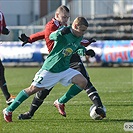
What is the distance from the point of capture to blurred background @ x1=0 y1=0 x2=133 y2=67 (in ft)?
83.5

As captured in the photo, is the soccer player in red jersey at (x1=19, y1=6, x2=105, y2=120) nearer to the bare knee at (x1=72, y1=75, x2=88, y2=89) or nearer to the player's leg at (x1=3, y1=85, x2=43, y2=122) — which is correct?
the player's leg at (x1=3, y1=85, x2=43, y2=122)

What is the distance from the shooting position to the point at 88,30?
31.3m

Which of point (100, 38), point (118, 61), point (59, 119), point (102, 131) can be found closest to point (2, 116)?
point (59, 119)

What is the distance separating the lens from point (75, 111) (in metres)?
9.75

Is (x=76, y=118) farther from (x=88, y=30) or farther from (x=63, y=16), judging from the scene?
(x=88, y=30)

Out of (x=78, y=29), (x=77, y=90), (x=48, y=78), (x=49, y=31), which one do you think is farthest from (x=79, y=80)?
(x=49, y=31)

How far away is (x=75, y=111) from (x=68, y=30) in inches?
85.4

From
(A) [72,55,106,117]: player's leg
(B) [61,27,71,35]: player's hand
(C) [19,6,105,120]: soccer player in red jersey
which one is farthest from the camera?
(C) [19,6,105,120]: soccer player in red jersey

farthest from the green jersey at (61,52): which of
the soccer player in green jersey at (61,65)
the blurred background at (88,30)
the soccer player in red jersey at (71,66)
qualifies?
the blurred background at (88,30)

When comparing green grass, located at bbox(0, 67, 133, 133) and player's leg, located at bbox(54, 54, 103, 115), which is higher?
player's leg, located at bbox(54, 54, 103, 115)

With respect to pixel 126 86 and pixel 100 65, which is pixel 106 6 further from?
pixel 126 86

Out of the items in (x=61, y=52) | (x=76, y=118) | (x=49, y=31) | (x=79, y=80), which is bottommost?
(x=76, y=118)

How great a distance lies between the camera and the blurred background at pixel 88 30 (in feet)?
83.5

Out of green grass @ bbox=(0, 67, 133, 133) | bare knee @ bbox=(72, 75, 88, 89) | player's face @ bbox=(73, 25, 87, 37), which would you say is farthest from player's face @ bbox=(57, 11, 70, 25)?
green grass @ bbox=(0, 67, 133, 133)
